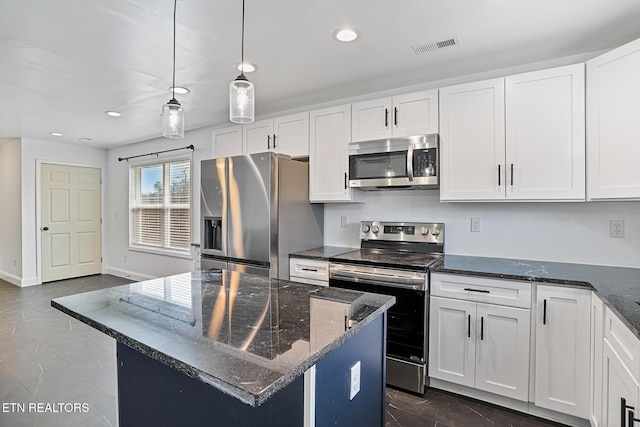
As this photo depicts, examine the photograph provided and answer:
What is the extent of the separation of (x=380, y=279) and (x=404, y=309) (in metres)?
0.27

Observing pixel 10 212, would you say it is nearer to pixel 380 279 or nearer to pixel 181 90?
pixel 181 90

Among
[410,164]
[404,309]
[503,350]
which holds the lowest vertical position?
[503,350]

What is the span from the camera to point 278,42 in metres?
2.31

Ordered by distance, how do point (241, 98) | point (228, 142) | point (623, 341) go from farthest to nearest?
point (228, 142)
point (241, 98)
point (623, 341)

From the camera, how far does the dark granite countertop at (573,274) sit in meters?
1.60

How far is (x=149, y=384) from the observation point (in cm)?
137

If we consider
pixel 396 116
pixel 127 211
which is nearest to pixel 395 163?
pixel 396 116

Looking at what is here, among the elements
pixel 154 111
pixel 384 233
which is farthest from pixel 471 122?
pixel 154 111

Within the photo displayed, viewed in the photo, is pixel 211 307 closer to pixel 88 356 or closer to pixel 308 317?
pixel 308 317

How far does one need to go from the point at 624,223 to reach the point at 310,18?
2514mm

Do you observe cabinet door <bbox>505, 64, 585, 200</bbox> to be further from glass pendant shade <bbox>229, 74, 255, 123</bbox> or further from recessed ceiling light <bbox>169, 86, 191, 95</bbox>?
recessed ceiling light <bbox>169, 86, 191, 95</bbox>

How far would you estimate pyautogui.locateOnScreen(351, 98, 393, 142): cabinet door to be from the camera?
2898mm

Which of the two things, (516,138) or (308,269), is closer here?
(516,138)

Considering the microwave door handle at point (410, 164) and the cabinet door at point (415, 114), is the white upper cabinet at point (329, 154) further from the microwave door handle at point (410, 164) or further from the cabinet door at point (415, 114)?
the microwave door handle at point (410, 164)
